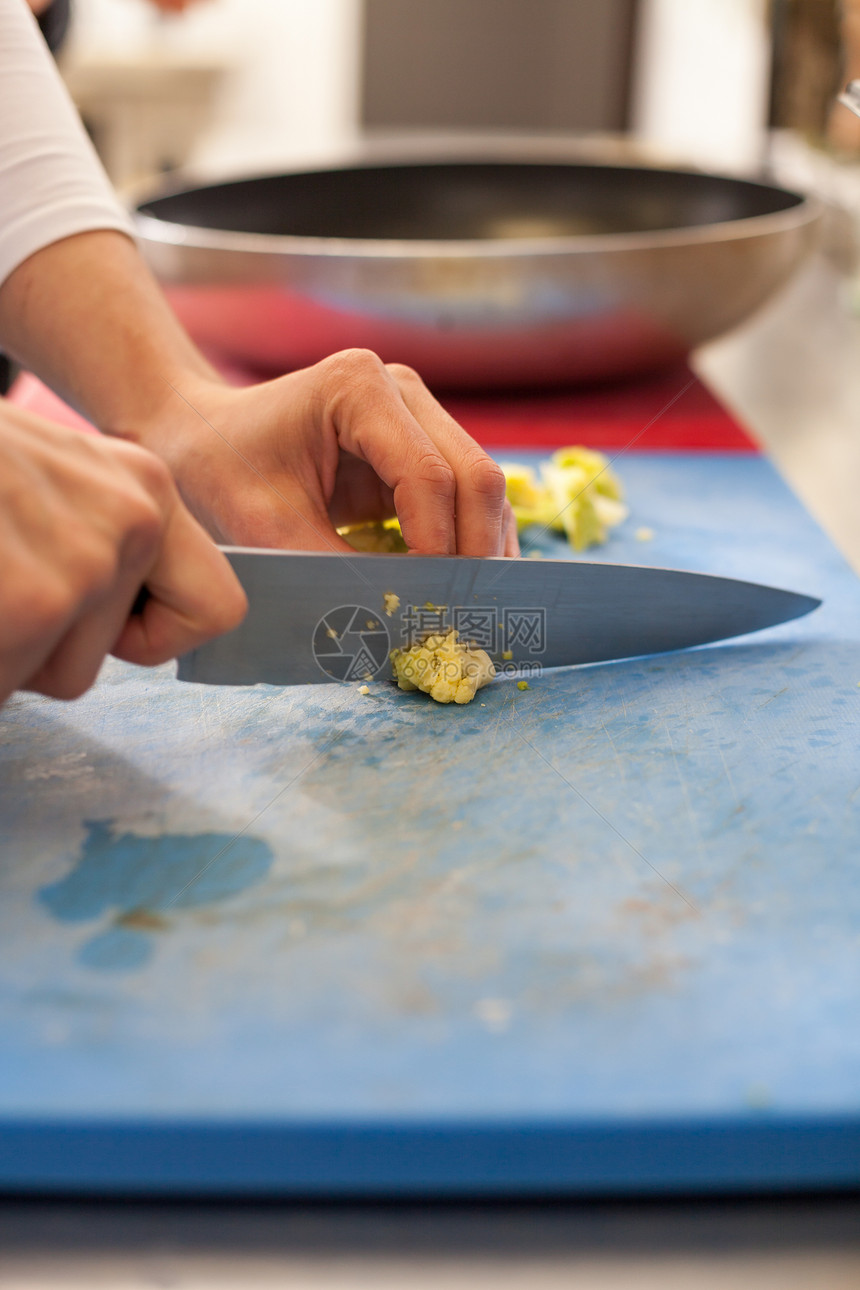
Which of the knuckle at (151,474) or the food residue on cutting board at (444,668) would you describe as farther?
the food residue on cutting board at (444,668)

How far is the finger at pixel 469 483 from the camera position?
699mm

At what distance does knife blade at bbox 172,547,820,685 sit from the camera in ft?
2.28

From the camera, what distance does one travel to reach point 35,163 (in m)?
0.88

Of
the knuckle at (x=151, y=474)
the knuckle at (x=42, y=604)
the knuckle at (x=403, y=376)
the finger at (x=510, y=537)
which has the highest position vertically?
the knuckle at (x=403, y=376)

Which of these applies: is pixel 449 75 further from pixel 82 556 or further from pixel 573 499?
pixel 82 556

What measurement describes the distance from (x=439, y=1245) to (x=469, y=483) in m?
0.42

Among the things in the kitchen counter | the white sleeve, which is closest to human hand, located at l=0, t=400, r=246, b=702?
the kitchen counter

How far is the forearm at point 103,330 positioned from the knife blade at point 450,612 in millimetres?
229

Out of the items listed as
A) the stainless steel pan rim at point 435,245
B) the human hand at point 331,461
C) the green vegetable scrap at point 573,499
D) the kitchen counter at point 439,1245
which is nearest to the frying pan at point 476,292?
the stainless steel pan rim at point 435,245

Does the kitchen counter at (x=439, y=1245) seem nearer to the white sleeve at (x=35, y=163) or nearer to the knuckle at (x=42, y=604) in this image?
the knuckle at (x=42, y=604)

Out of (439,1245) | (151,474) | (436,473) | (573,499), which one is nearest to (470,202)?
(573,499)

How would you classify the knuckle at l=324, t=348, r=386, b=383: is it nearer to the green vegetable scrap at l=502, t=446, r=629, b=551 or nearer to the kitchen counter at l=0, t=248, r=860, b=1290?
the green vegetable scrap at l=502, t=446, r=629, b=551

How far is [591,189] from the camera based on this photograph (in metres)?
1.52

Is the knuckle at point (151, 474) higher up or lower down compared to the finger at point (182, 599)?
higher up
